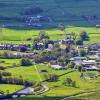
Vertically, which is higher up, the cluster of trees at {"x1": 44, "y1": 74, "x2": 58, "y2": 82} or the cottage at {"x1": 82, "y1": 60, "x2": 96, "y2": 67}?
the cottage at {"x1": 82, "y1": 60, "x2": 96, "y2": 67}

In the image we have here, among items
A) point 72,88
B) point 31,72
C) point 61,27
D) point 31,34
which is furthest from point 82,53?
point 61,27

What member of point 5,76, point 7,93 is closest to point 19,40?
point 5,76

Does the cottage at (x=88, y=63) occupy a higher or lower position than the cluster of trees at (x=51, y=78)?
higher

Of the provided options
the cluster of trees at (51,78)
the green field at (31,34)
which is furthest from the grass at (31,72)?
the green field at (31,34)

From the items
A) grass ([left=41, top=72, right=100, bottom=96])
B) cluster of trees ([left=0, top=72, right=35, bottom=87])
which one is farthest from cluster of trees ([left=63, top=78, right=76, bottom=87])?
cluster of trees ([left=0, top=72, right=35, bottom=87])

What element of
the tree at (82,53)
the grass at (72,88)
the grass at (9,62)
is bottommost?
the grass at (72,88)

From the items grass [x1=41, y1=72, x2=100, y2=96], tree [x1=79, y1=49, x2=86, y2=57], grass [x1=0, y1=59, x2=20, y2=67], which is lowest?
grass [x1=41, y1=72, x2=100, y2=96]

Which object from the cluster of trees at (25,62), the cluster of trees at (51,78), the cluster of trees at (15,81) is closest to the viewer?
the cluster of trees at (15,81)

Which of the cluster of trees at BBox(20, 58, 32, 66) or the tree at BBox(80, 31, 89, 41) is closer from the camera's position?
the cluster of trees at BBox(20, 58, 32, 66)

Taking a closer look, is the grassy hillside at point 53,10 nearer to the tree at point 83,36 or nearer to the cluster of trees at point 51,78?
the tree at point 83,36

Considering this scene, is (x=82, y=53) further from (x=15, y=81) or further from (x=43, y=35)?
(x=15, y=81)

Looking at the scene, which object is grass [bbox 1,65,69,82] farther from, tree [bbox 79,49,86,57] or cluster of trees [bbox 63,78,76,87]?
tree [bbox 79,49,86,57]
